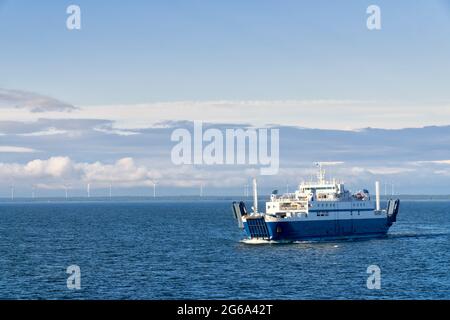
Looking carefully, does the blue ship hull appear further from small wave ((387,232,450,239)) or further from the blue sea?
Result: small wave ((387,232,450,239))

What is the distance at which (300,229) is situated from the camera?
115 meters

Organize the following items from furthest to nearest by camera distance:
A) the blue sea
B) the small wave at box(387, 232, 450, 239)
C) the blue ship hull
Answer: the small wave at box(387, 232, 450, 239) < the blue ship hull < the blue sea

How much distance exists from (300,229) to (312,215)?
3127 millimetres

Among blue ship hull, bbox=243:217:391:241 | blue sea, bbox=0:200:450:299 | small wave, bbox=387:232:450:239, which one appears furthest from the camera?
small wave, bbox=387:232:450:239

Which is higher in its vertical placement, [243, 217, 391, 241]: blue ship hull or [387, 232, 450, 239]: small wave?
[243, 217, 391, 241]: blue ship hull

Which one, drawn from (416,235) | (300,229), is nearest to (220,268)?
(300,229)

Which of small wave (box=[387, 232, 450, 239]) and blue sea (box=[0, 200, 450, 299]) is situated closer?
blue sea (box=[0, 200, 450, 299])

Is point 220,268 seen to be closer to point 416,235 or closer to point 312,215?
point 312,215

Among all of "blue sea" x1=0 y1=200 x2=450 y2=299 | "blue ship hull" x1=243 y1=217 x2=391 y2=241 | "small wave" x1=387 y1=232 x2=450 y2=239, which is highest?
"blue ship hull" x1=243 y1=217 x2=391 y2=241

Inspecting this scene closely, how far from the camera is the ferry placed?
Answer: 114 metres

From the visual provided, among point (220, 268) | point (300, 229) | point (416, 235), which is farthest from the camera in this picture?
point (416, 235)

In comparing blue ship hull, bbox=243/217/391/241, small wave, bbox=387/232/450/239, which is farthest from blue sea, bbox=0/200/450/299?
small wave, bbox=387/232/450/239
